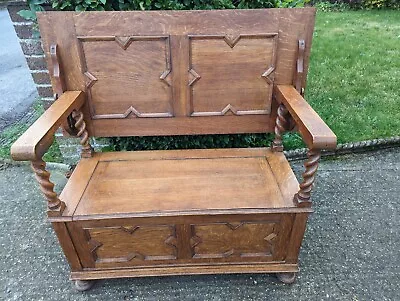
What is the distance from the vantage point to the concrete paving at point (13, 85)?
11.9ft

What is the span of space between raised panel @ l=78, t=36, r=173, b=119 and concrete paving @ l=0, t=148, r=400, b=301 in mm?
886

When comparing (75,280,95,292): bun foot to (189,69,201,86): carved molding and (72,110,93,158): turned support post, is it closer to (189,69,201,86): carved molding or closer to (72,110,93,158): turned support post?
(72,110,93,158): turned support post

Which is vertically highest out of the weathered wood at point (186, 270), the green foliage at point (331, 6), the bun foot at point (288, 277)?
the weathered wood at point (186, 270)

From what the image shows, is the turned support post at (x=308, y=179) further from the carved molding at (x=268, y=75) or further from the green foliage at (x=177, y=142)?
the green foliage at (x=177, y=142)

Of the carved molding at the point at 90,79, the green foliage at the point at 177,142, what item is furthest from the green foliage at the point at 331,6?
the carved molding at the point at 90,79

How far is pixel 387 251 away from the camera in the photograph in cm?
198

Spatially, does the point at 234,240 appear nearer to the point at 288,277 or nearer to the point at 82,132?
the point at 288,277

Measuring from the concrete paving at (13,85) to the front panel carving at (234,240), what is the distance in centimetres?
258

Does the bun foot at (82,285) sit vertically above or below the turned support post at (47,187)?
below

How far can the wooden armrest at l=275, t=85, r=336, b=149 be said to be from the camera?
4.26 ft

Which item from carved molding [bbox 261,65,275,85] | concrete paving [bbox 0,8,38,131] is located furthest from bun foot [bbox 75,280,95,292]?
concrete paving [bbox 0,8,38,131]

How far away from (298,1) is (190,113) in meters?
0.99

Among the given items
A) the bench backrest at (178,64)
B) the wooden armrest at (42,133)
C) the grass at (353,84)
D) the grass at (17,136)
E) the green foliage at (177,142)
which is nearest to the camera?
the wooden armrest at (42,133)

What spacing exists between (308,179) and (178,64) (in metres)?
0.87
